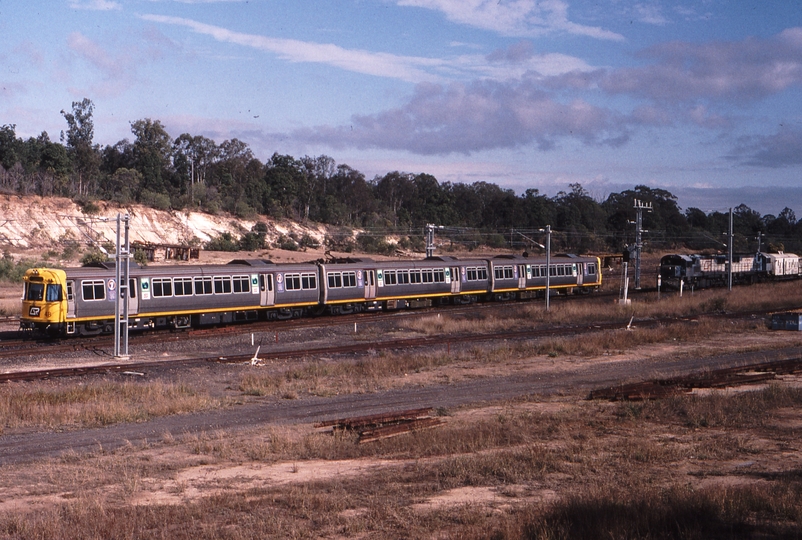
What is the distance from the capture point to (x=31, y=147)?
8688 centimetres

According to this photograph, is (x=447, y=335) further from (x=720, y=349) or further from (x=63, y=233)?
(x=63, y=233)

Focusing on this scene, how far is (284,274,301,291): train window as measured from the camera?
38.0 meters

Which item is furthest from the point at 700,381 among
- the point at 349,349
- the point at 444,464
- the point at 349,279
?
the point at 349,279

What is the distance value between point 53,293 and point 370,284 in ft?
56.8

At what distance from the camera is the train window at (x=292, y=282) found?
1496 inches

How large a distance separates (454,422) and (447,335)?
17920 mm

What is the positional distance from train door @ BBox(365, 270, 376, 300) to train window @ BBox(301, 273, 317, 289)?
12.0 feet

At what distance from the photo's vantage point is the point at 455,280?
47.2 m

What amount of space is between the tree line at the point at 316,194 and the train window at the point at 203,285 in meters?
41.3

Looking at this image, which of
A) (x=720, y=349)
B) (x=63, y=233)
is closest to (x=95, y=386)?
(x=720, y=349)

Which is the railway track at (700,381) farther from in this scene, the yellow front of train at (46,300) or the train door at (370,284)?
the train door at (370,284)

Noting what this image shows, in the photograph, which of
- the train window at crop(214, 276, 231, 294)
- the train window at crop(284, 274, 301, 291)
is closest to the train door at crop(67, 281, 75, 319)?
the train window at crop(214, 276, 231, 294)

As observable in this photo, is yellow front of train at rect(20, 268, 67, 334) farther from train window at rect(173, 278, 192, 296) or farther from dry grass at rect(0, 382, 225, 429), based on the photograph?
dry grass at rect(0, 382, 225, 429)

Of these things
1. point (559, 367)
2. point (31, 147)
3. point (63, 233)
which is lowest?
point (559, 367)
